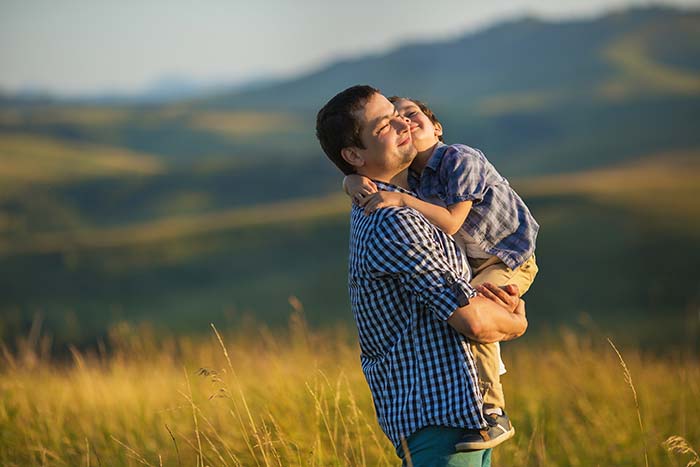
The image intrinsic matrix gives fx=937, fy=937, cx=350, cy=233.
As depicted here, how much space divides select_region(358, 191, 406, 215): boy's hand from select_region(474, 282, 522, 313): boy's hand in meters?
0.45

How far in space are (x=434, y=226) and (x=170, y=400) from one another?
445cm

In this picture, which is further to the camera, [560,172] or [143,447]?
[560,172]

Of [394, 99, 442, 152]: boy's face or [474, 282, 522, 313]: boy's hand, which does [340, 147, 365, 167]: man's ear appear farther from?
[474, 282, 522, 313]: boy's hand

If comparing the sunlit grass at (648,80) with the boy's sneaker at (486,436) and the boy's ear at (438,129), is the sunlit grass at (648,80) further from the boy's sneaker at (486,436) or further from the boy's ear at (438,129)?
the boy's sneaker at (486,436)

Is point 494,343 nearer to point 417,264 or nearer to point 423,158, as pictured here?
point 417,264

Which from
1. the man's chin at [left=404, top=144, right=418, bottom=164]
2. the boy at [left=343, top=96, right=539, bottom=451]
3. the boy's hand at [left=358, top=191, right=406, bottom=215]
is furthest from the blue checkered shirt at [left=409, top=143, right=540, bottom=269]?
the boy's hand at [left=358, top=191, right=406, bottom=215]

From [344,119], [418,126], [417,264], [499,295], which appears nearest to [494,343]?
[499,295]

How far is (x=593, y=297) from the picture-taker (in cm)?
3166

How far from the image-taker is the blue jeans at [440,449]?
11.4 ft

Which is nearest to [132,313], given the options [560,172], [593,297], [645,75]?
[593,297]

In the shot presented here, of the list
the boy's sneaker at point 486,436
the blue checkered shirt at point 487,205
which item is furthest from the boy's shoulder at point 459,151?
the boy's sneaker at point 486,436

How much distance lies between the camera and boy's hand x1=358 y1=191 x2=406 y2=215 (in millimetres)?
3475

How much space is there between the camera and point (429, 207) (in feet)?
11.6

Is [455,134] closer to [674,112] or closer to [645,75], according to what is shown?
[674,112]
